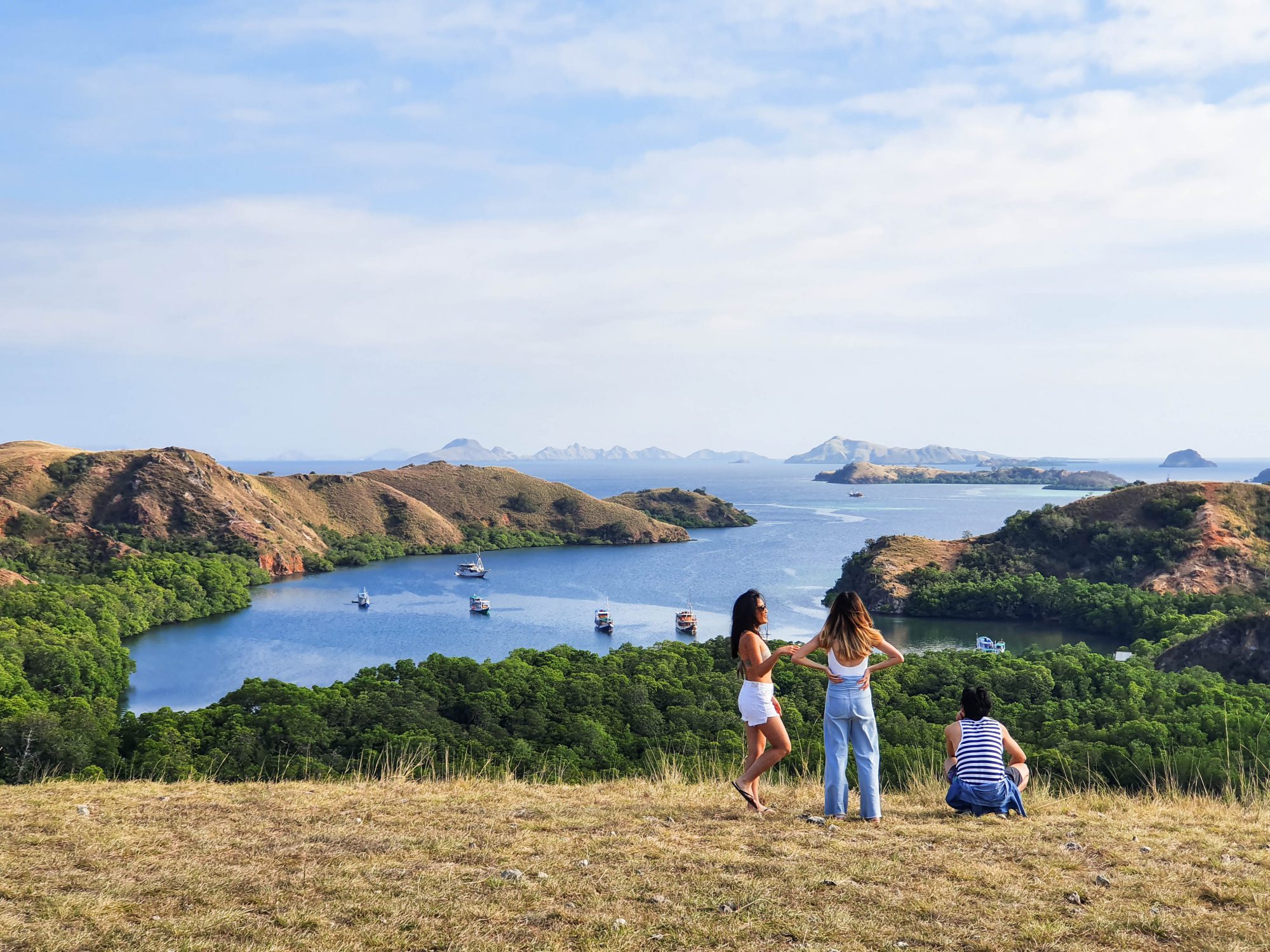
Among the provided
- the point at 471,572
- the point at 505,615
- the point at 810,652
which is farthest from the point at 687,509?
the point at 810,652

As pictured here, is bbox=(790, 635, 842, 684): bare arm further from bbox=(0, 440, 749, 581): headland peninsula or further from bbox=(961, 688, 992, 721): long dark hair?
bbox=(0, 440, 749, 581): headland peninsula

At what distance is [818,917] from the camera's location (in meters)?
5.80

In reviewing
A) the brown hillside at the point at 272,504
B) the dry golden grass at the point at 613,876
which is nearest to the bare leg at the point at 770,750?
the dry golden grass at the point at 613,876

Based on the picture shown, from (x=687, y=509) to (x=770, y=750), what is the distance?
13443cm

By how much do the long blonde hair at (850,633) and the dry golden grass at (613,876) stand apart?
1.51 meters

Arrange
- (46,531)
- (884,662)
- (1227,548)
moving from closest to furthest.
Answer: (884,662)
(1227,548)
(46,531)

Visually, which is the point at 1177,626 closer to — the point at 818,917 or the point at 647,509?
the point at 818,917

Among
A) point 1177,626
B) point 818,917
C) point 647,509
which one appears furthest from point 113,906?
point 647,509

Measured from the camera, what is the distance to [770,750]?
8.40m

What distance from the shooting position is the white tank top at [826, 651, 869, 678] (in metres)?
7.90

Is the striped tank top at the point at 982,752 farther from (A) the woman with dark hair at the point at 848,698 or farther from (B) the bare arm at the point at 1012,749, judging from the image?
(A) the woman with dark hair at the point at 848,698

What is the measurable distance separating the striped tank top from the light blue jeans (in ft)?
2.80

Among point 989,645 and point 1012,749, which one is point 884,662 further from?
point 989,645

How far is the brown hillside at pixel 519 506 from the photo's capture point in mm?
121875
